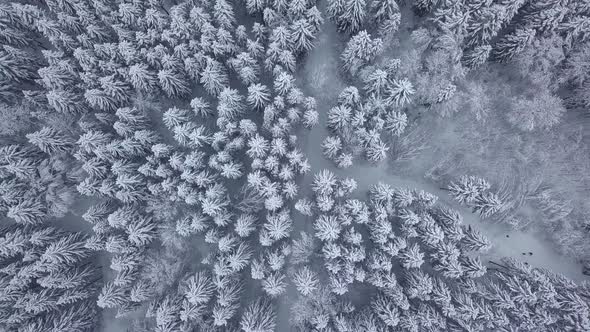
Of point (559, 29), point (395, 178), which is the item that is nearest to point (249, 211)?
point (395, 178)

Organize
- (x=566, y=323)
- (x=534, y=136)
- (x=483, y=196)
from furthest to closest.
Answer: (x=534, y=136) → (x=483, y=196) → (x=566, y=323)

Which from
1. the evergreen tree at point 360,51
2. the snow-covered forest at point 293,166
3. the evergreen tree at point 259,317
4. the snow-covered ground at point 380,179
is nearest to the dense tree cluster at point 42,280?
the snow-covered forest at point 293,166

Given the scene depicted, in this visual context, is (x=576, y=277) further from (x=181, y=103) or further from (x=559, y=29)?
(x=181, y=103)

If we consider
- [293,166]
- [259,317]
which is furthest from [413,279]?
[293,166]

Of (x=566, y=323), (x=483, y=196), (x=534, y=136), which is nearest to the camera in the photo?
(x=566, y=323)

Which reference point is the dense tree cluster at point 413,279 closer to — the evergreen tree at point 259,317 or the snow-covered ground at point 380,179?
the evergreen tree at point 259,317

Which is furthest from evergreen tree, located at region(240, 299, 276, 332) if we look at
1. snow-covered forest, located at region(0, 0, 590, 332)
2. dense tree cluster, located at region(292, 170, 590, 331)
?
dense tree cluster, located at region(292, 170, 590, 331)

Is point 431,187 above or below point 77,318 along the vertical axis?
above
